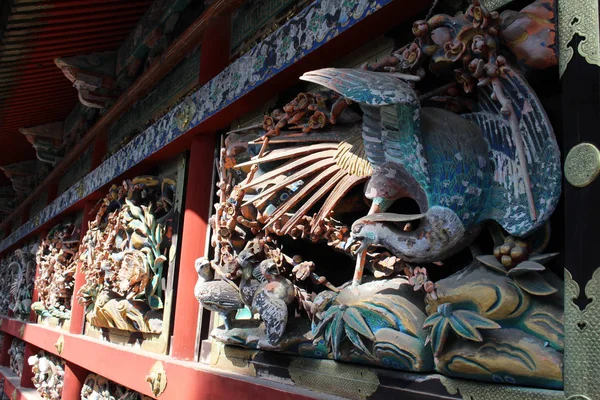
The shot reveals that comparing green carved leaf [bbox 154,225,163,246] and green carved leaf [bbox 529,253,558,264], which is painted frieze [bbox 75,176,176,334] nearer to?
green carved leaf [bbox 154,225,163,246]

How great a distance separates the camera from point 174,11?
11.6 feet

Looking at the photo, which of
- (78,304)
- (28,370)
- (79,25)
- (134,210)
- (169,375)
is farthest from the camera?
(28,370)

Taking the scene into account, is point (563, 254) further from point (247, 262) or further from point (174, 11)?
point (174, 11)

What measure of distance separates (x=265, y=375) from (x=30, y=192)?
757 centimetres

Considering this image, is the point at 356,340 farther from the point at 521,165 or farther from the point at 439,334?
the point at 521,165

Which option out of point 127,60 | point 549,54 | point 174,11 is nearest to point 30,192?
point 127,60

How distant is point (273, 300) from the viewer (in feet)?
6.59

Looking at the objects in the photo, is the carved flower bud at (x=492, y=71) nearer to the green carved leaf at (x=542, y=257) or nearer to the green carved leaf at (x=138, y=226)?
the green carved leaf at (x=542, y=257)

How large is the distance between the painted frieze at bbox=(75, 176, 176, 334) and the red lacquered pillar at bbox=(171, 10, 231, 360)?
46cm

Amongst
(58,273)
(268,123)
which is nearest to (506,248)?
(268,123)

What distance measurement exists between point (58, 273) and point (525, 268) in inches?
218

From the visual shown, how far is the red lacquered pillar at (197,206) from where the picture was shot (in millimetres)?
2828

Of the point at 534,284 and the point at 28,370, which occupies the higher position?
the point at 534,284

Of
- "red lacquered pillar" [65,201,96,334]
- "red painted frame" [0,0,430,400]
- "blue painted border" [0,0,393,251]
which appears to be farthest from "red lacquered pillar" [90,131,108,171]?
"blue painted border" [0,0,393,251]
